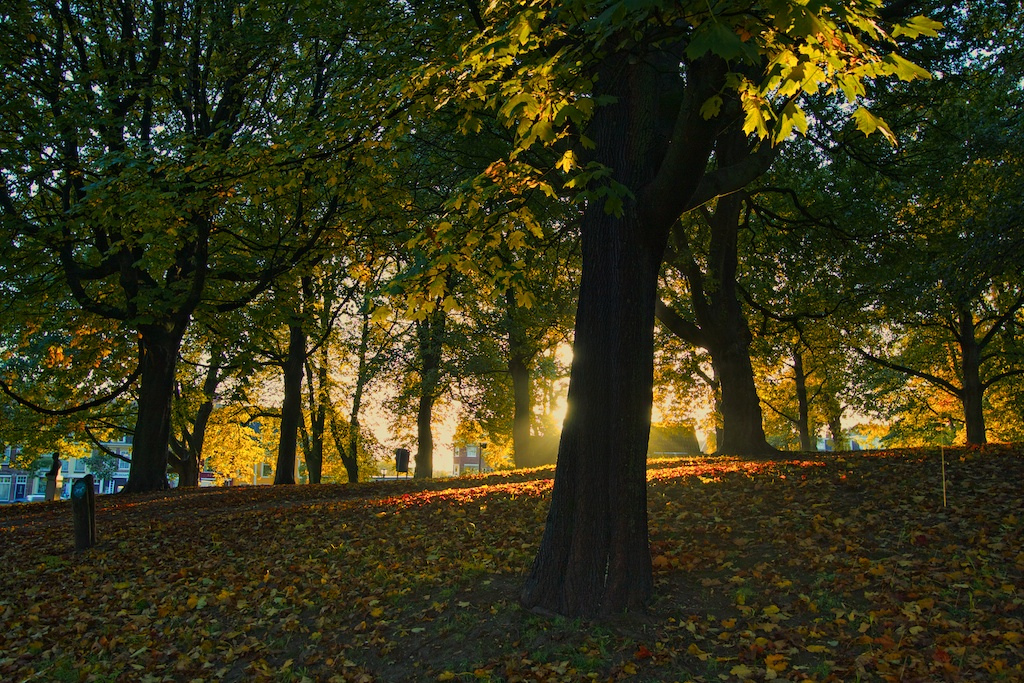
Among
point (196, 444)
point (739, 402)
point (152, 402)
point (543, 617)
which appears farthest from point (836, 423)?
point (543, 617)

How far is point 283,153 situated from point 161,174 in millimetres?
4436

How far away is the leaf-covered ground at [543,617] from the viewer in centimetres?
544

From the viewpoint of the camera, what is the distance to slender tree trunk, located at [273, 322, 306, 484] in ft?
71.1

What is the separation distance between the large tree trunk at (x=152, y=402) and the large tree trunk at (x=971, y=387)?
2324 centimetres

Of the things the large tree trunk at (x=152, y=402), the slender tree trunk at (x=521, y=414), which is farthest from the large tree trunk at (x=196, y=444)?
the slender tree trunk at (x=521, y=414)

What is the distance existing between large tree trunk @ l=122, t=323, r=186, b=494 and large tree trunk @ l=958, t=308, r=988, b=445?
76.2 ft

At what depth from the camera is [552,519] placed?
6.65 meters

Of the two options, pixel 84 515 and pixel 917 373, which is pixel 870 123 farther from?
pixel 917 373

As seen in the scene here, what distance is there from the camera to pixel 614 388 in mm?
6566

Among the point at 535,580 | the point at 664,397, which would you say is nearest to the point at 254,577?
the point at 535,580

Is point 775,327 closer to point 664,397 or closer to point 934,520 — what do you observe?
point 664,397

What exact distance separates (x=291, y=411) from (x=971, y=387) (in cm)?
2218

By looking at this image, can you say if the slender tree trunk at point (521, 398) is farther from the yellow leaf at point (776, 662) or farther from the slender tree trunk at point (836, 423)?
the slender tree trunk at point (836, 423)

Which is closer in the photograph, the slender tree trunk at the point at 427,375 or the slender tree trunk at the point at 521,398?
the slender tree trunk at the point at 521,398
